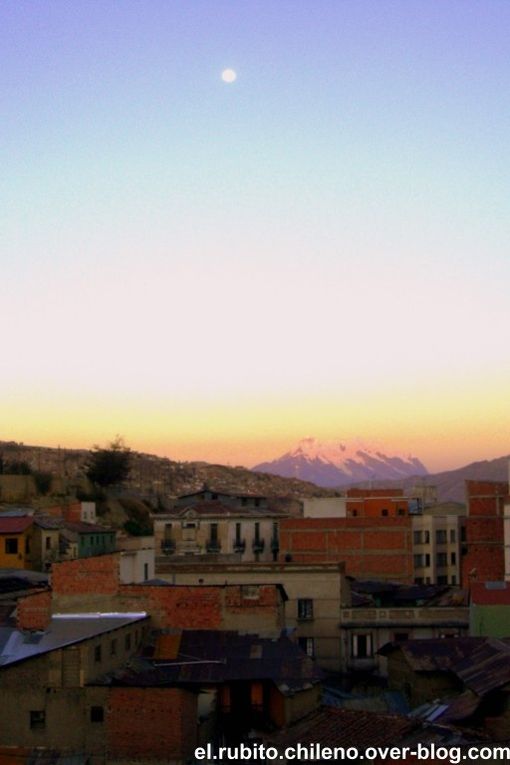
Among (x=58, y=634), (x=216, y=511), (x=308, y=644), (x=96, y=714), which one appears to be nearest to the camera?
(x=96, y=714)

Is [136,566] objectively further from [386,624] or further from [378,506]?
[378,506]

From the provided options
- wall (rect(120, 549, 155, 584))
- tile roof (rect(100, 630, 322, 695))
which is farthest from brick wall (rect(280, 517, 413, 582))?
tile roof (rect(100, 630, 322, 695))

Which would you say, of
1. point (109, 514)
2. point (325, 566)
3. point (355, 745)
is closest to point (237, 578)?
point (325, 566)

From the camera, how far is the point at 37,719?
94.6 feet

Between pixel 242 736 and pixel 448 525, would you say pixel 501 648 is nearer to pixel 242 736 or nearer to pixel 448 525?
pixel 242 736

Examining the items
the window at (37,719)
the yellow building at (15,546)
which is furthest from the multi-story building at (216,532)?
the window at (37,719)

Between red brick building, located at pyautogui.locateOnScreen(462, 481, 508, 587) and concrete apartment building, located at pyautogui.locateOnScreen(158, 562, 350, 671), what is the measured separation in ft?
68.6

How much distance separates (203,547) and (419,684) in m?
29.5

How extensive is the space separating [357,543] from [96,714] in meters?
34.9

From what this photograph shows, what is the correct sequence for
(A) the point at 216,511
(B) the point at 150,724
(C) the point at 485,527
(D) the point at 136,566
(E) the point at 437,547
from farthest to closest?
(E) the point at 437,547 < (C) the point at 485,527 < (A) the point at 216,511 < (D) the point at 136,566 < (B) the point at 150,724

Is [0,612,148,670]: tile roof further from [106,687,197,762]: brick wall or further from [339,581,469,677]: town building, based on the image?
[339,581,469,677]: town building

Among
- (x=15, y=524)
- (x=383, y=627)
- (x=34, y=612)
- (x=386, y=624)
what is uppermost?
(x=15, y=524)

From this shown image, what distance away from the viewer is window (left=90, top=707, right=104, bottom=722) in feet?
93.3

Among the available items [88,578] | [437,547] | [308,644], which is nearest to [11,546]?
[308,644]
